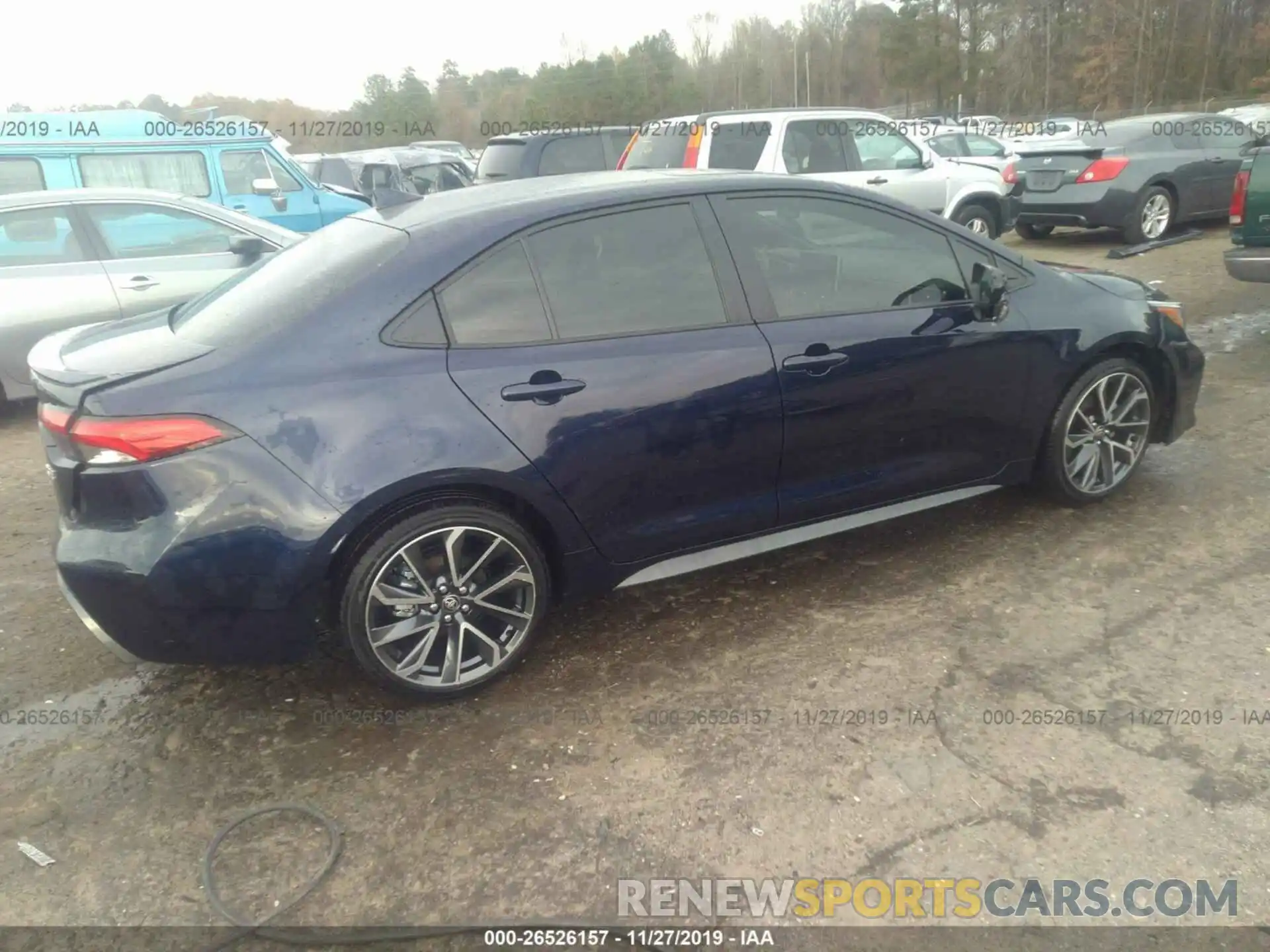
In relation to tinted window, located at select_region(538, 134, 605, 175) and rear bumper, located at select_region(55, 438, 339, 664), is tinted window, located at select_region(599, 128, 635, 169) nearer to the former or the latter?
tinted window, located at select_region(538, 134, 605, 175)

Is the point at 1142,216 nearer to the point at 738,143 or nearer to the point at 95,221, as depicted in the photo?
the point at 738,143

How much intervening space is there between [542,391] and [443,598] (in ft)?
2.43

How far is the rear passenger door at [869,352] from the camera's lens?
340cm

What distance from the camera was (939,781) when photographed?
2654mm

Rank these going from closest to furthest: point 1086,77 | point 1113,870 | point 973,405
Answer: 1. point 1113,870
2. point 973,405
3. point 1086,77

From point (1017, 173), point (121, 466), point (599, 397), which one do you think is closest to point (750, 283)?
point (599, 397)

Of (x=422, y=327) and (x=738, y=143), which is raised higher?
(x=738, y=143)

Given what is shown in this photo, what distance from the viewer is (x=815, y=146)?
9648 mm

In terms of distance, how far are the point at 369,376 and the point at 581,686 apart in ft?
4.11

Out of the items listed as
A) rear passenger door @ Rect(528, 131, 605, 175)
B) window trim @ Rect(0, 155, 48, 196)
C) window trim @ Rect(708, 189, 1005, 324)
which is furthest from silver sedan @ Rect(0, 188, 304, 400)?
rear passenger door @ Rect(528, 131, 605, 175)

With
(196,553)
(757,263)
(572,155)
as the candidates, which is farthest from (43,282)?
(572,155)

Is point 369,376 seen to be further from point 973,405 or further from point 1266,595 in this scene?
point 1266,595

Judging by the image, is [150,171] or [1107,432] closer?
[1107,432]

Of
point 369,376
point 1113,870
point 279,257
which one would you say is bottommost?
point 1113,870
